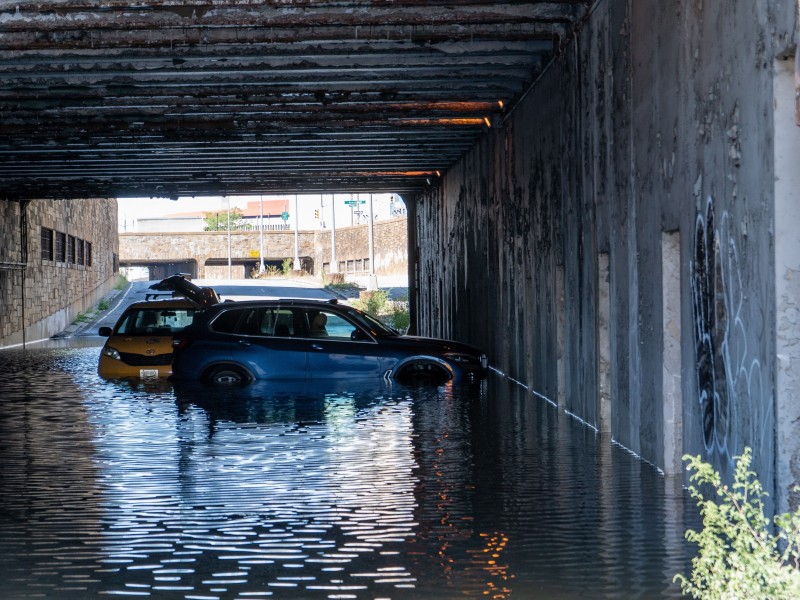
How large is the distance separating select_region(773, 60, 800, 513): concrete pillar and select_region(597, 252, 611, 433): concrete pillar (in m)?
5.93

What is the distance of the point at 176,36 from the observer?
44.9 ft

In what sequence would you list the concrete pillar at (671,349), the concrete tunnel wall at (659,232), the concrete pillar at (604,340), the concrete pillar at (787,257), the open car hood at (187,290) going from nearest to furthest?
the concrete pillar at (787,257) < the concrete tunnel wall at (659,232) < the concrete pillar at (671,349) < the concrete pillar at (604,340) < the open car hood at (187,290)

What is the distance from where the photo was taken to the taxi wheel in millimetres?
18219

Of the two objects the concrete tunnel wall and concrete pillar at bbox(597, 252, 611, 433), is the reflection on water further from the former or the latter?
the concrete tunnel wall

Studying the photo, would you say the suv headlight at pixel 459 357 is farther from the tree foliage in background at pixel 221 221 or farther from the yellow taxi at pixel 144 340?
the tree foliage in background at pixel 221 221

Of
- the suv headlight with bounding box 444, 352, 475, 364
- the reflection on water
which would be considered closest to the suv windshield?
the suv headlight with bounding box 444, 352, 475, 364

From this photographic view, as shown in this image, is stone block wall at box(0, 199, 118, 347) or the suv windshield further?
stone block wall at box(0, 199, 118, 347)

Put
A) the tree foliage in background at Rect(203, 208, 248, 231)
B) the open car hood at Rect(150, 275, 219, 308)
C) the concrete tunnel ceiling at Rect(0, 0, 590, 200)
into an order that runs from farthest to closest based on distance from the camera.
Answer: the tree foliage in background at Rect(203, 208, 248, 231) < the open car hood at Rect(150, 275, 219, 308) < the concrete tunnel ceiling at Rect(0, 0, 590, 200)

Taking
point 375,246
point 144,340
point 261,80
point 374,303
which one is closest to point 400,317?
point 374,303

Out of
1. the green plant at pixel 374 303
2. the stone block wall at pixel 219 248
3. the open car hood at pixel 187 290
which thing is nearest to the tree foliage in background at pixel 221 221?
the stone block wall at pixel 219 248

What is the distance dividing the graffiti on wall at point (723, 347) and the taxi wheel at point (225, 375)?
1031 centimetres

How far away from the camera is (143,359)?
2020cm

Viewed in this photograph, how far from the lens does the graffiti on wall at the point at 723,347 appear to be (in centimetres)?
755

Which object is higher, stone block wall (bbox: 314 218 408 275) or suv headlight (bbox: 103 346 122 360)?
stone block wall (bbox: 314 218 408 275)
